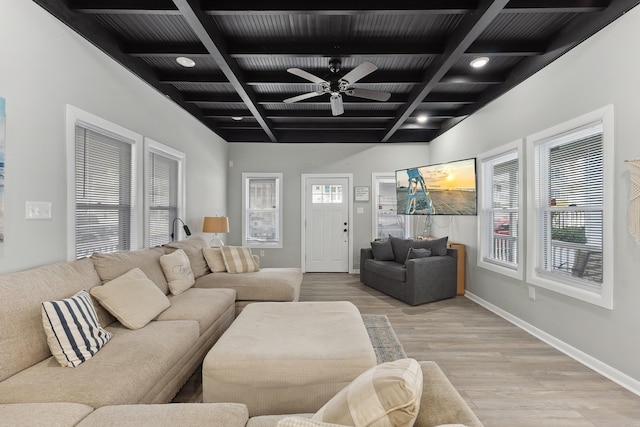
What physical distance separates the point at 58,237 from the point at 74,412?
5.07 ft

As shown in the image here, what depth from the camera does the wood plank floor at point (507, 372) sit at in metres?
1.92

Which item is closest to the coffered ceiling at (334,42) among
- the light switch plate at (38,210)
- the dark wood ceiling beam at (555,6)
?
the dark wood ceiling beam at (555,6)

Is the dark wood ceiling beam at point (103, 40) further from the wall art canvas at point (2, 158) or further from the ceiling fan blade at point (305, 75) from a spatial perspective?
the ceiling fan blade at point (305, 75)

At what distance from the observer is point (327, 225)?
6270mm

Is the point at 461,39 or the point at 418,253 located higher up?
the point at 461,39

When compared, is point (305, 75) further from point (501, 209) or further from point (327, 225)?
Answer: point (327, 225)

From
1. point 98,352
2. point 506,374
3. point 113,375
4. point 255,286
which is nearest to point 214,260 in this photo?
point 255,286

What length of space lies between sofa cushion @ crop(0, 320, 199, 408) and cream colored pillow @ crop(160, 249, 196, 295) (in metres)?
1.01

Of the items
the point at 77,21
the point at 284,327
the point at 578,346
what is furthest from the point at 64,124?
the point at 578,346

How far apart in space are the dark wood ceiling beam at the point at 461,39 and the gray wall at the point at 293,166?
7.28 feet

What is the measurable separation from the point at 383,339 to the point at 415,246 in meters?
2.21

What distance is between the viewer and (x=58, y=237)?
227cm

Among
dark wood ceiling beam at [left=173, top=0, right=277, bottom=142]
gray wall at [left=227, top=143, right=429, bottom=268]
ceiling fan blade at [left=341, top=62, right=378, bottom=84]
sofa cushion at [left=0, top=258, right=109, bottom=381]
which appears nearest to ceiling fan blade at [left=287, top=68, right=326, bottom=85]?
ceiling fan blade at [left=341, top=62, right=378, bottom=84]

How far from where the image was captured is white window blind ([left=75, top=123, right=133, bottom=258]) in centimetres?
255
